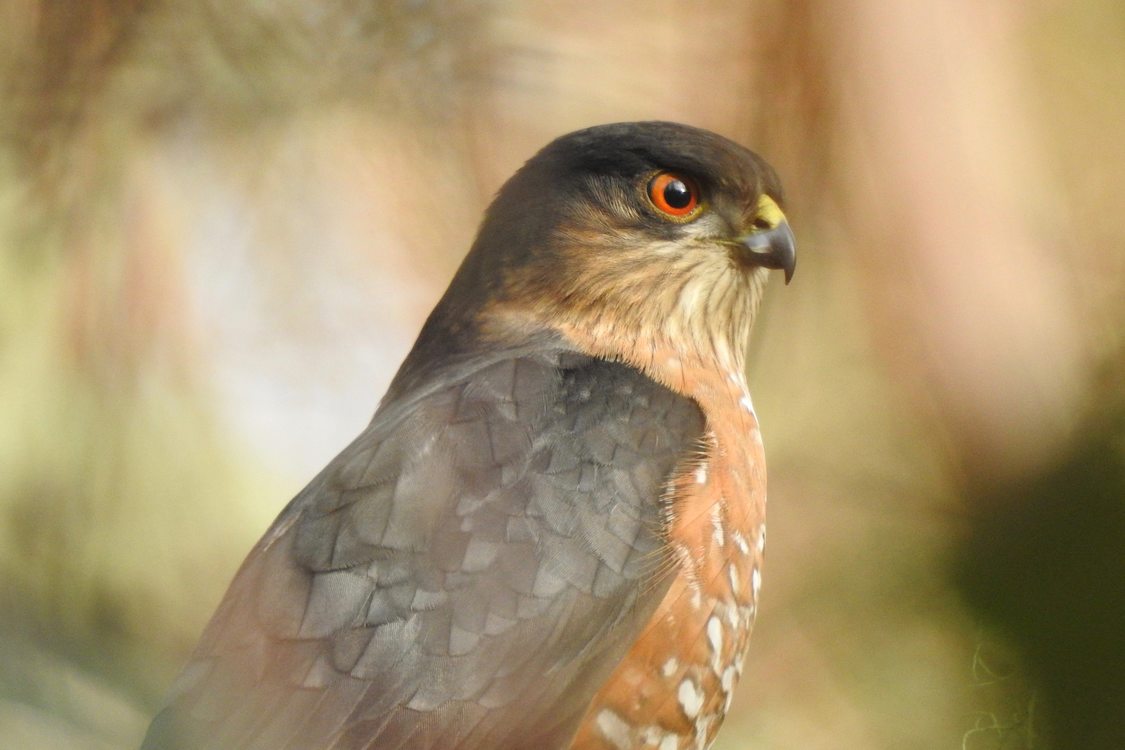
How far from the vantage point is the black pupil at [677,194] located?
2900 mm

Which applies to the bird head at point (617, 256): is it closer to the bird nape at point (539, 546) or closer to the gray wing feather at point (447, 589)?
the bird nape at point (539, 546)

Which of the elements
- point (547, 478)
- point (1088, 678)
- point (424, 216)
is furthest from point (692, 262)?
point (1088, 678)

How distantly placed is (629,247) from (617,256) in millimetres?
40

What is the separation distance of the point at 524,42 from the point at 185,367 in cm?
106

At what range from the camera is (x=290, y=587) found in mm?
2154

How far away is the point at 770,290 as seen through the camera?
304cm

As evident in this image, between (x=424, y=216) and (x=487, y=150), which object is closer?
(x=487, y=150)

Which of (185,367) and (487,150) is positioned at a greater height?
(487,150)

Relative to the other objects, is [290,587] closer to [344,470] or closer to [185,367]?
[344,470]

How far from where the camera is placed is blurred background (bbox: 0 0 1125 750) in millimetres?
1759

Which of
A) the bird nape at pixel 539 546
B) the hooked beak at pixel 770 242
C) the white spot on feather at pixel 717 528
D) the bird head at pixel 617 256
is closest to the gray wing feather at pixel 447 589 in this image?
the bird nape at pixel 539 546

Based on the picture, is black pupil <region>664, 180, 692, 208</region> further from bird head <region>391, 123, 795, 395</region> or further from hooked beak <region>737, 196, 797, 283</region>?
hooked beak <region>737, 196, 797, 283</region>

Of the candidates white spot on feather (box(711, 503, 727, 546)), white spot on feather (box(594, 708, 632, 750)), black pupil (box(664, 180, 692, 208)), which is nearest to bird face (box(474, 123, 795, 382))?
black pupil (box(664, 180, 692, 208))

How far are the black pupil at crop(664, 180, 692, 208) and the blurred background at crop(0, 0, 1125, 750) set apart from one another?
0.59 ft
